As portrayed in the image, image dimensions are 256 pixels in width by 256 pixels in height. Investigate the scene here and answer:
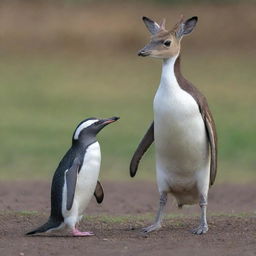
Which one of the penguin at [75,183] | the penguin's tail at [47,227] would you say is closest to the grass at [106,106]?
the penguin at [75,183]

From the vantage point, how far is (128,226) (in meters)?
9.03

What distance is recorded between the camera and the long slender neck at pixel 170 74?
8.28 meters

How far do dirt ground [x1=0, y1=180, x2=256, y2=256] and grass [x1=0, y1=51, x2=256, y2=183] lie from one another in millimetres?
2801

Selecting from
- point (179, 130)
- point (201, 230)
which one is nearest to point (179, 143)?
point (179, 130)

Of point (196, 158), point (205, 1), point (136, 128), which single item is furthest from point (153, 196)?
point (205, 1)

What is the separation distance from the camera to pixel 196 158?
27.8 feet

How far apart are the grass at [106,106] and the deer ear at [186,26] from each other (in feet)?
21.0

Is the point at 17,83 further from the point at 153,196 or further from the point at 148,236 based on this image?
the point at 148,236

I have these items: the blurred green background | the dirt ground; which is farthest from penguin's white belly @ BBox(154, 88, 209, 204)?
the blurred green background

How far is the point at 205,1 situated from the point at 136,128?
1375cm

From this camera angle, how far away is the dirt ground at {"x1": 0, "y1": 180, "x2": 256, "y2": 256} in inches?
299

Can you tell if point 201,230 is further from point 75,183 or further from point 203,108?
point 75,183

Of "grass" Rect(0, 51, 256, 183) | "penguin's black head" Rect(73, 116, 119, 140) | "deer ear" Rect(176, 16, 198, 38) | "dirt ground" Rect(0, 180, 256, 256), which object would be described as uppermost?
"deer ear" Rect(176, 16, 198, 38)

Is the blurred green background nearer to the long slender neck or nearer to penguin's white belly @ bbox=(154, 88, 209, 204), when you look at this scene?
penguin's white belly @ bbox=(154, 88, 209, 204)
